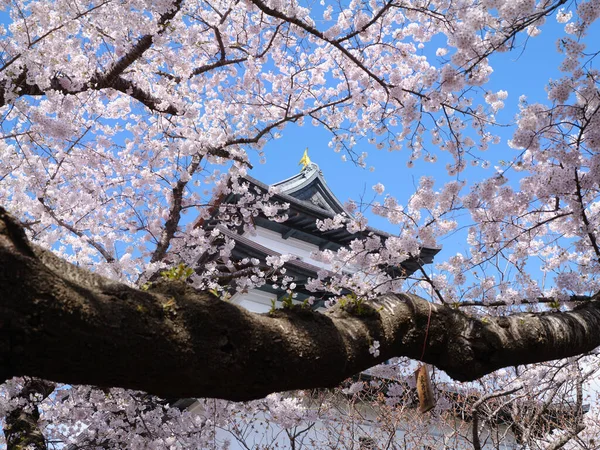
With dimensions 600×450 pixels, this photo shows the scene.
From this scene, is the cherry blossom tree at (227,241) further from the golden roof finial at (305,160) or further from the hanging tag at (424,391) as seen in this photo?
the golden roof finial at (305,160)

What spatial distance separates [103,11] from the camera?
614 cm

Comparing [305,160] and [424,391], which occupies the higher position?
[305,160]

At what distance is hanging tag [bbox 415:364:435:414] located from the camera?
3455 millimetres

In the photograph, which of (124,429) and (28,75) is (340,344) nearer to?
(28,75)

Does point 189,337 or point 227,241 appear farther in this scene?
point 227,241

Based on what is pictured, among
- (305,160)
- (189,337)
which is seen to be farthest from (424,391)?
(305,160)

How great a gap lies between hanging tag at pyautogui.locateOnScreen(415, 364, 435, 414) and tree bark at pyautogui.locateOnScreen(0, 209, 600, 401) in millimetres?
509

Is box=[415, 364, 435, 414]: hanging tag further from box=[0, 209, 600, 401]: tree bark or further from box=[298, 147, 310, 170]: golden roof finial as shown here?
box=[298, 147, 310, 170]: golden roof finial

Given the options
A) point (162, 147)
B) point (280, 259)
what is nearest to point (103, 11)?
point (162, 147)

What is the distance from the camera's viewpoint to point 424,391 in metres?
3.48

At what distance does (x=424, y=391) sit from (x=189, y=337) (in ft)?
6.54

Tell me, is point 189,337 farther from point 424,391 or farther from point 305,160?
point 305,160

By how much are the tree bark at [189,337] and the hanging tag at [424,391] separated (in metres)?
0.51

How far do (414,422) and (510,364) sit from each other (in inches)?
291
